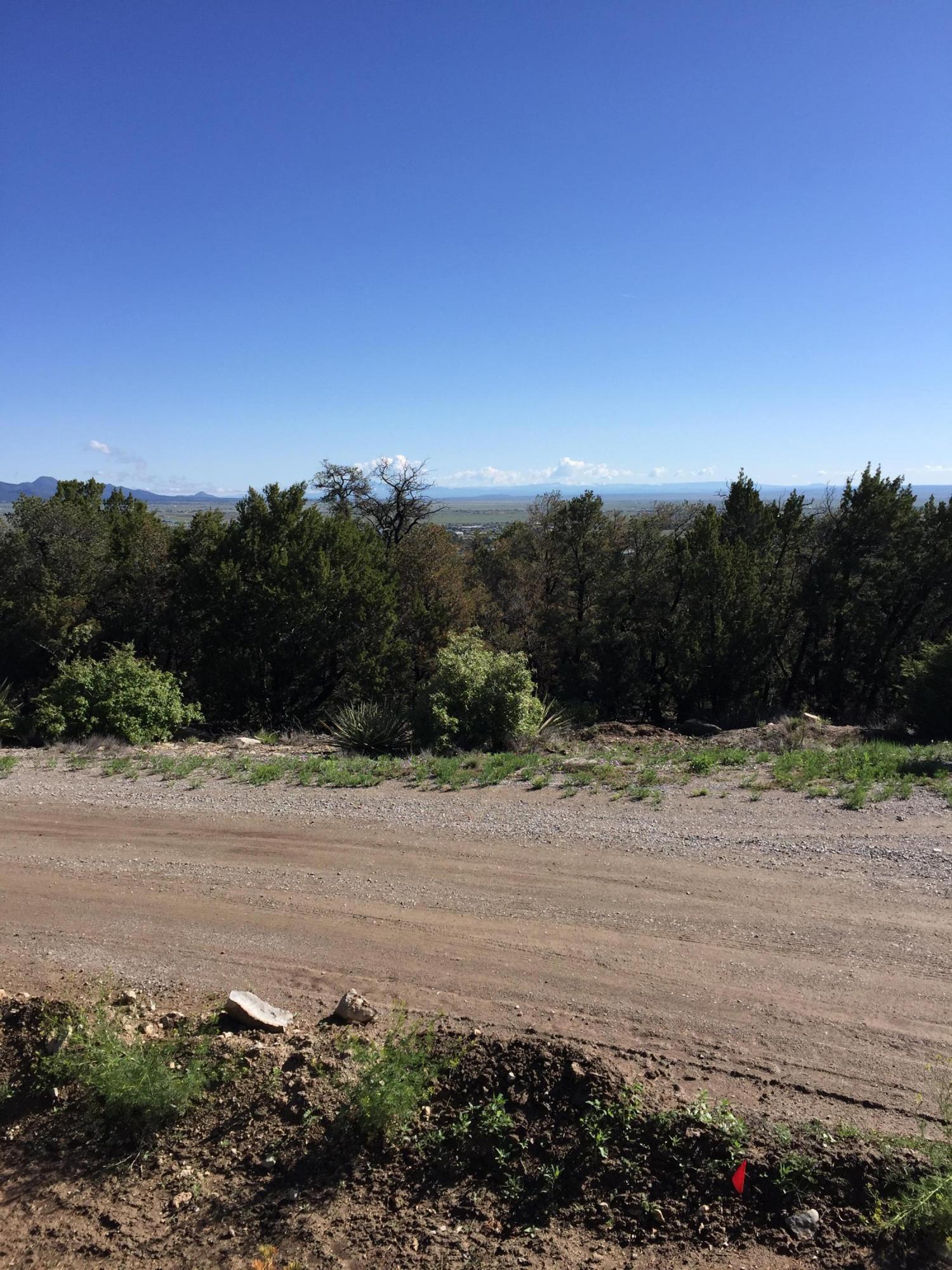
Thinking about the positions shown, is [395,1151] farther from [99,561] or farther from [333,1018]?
[99,561]

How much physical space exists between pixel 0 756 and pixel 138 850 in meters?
5.55

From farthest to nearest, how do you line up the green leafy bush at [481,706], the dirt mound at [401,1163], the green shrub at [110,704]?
1. the green leafy bush at [481,706]
2. the green shrub at [110,704]
3. the dirt mound at [401,1163]

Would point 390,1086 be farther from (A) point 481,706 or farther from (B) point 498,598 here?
(B) point 498,598

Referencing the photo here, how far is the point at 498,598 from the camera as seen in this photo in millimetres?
29094

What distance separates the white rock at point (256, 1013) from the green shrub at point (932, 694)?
14.5m

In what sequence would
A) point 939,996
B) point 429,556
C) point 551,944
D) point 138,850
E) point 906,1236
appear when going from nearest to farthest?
point 906,1236
point 939,996
point 551,944
point 138,850
point 429,556

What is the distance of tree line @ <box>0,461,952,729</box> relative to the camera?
870 inches

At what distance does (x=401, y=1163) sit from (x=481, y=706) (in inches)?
388

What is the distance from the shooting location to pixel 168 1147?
438 centimetres

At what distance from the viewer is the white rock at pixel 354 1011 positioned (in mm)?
5031

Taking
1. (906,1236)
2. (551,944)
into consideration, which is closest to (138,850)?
(551,944)

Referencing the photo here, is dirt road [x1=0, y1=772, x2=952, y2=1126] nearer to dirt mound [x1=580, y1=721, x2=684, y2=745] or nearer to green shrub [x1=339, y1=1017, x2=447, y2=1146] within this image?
green shrub [x1=339, y1=1017, x2=447, y2=1146]

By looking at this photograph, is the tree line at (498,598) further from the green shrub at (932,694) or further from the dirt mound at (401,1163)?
the dirt mound at (401,1163)

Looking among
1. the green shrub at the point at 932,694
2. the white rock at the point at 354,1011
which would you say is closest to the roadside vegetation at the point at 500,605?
the green shrub at the point at 932,694
